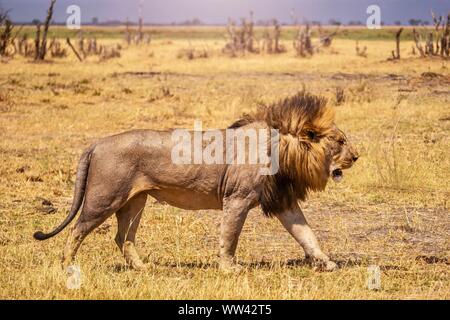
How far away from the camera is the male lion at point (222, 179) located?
6.82 m

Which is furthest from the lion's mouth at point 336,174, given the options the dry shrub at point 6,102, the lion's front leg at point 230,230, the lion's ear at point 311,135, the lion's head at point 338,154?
the dry shrub at point 6,102

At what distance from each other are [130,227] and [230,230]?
2.92ft

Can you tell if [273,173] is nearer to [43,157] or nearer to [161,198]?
[161,198]

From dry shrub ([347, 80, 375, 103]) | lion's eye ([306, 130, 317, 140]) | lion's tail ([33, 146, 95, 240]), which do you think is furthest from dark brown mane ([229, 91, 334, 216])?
dry shrub ([347, 80, 375, 103])

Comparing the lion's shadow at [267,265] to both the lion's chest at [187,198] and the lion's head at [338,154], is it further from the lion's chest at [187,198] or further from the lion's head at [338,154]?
the lion's head at [338,154]

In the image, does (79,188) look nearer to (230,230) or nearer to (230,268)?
(230,230)

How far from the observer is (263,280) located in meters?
6.52

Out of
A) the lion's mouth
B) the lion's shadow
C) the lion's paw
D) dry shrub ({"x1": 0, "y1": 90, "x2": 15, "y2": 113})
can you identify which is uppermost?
the lion's mouth

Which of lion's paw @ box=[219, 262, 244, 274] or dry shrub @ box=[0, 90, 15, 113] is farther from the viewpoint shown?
dry shrub @ box=[0, 90, 15, 113]

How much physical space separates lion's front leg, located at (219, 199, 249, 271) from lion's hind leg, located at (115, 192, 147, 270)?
737 millimetres

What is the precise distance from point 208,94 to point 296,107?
1363cm

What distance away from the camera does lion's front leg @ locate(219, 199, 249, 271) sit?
6793 mm

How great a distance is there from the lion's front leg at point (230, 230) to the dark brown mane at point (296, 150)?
0.22 metres

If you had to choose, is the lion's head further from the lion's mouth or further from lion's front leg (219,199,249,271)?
lion's front leg (219,199,249,271)
